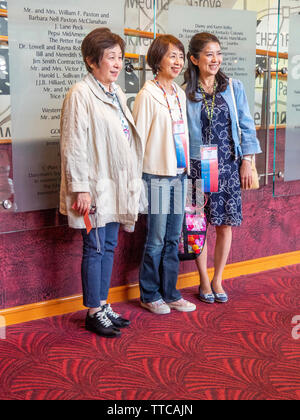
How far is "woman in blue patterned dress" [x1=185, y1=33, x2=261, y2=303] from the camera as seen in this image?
3.23 meters

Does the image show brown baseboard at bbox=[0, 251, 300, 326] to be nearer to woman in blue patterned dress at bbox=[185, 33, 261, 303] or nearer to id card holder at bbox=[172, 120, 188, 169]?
woman in blue patterned dress at bbox=[185, 33, 261, 303]

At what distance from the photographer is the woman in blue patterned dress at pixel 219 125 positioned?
3234mm

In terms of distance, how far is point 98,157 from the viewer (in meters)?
2.85

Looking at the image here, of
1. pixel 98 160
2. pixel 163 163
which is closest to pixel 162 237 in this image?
pixel 163 163

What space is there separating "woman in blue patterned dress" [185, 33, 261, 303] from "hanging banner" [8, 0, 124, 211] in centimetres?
55

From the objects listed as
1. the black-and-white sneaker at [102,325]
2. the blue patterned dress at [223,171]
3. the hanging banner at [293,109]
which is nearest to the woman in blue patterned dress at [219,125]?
the blue patterned dress at [223,171]

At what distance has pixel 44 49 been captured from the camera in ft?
9.80

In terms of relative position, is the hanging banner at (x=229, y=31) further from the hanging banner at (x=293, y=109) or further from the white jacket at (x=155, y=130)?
the white jacket at (x=155, y=130)

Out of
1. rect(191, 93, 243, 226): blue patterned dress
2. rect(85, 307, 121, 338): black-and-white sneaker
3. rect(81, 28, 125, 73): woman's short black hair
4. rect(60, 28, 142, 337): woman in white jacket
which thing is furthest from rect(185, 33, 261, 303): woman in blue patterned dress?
rect(85, 307, 121, 338): black-and-white sneaker

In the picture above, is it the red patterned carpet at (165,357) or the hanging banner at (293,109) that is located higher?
the hanging banner at (293,109)

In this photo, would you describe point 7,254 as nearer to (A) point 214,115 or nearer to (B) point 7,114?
(B) point 7,114

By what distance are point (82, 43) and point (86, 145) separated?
0.53 m

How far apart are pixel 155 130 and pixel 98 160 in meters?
0.41

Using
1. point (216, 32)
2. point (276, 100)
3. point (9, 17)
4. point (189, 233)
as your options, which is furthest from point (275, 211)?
point (9, 17)
